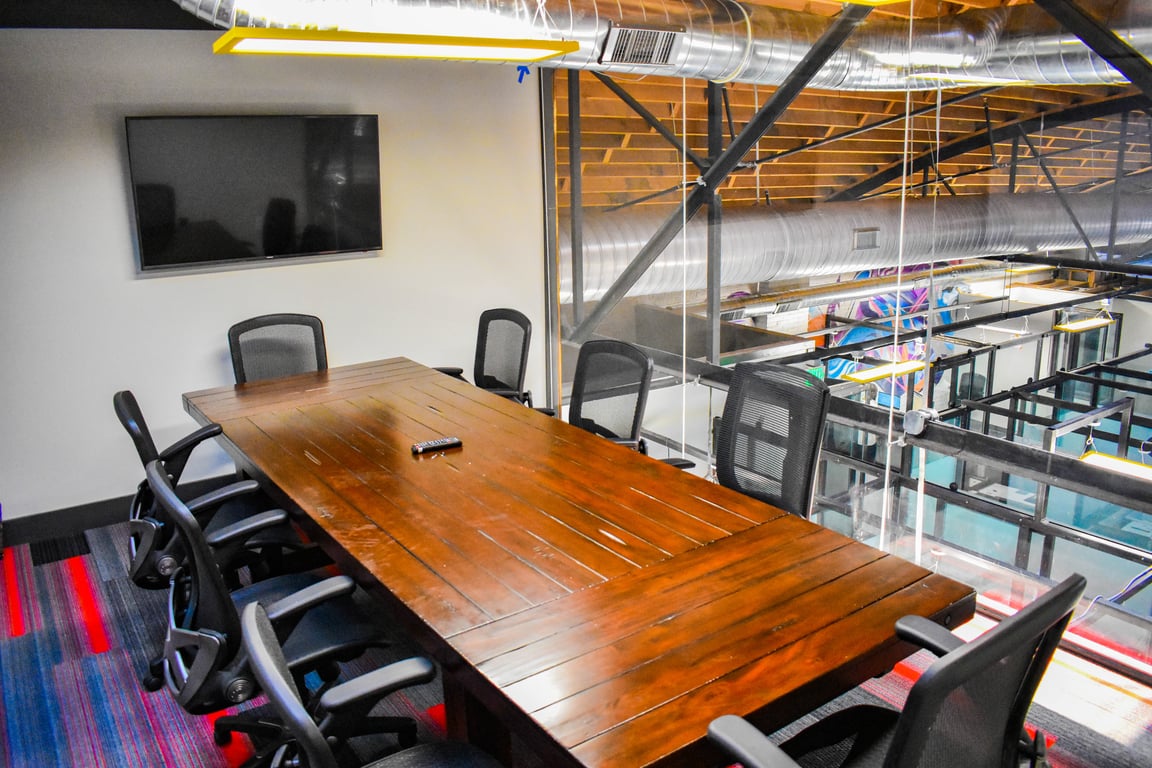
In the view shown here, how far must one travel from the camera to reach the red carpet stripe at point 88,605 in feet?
11.8

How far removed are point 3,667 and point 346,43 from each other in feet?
9.06

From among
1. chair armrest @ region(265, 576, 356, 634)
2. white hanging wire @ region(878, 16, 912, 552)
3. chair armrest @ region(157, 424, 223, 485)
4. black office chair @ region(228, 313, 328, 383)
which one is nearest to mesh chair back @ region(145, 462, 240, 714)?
chair armrest @ region(265, 576, 356, 634)

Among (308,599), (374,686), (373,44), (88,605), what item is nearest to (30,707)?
(88,605)

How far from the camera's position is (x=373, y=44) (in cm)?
276

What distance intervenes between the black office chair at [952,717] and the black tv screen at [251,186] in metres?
4.00

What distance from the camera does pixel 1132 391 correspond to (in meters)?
3.03

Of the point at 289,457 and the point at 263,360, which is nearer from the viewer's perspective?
the point at 289,457

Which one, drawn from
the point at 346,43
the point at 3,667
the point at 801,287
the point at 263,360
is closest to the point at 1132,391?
the point at 801,287

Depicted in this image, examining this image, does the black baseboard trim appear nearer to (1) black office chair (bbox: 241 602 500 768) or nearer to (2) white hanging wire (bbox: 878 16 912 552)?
(1) black office chair (bbox: 241 602 500 768)

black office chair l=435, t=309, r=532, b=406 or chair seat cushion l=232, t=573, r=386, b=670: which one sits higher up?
black office chair l=435, t=309, r=532, b=406

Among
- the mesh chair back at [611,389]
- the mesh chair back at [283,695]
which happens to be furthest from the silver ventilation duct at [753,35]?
the mesh chair back at [283,695]

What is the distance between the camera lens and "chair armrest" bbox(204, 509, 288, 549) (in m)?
2.78

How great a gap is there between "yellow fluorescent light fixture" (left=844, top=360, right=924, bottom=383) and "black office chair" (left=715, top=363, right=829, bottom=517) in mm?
828

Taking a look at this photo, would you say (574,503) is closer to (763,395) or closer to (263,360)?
(763,395)
